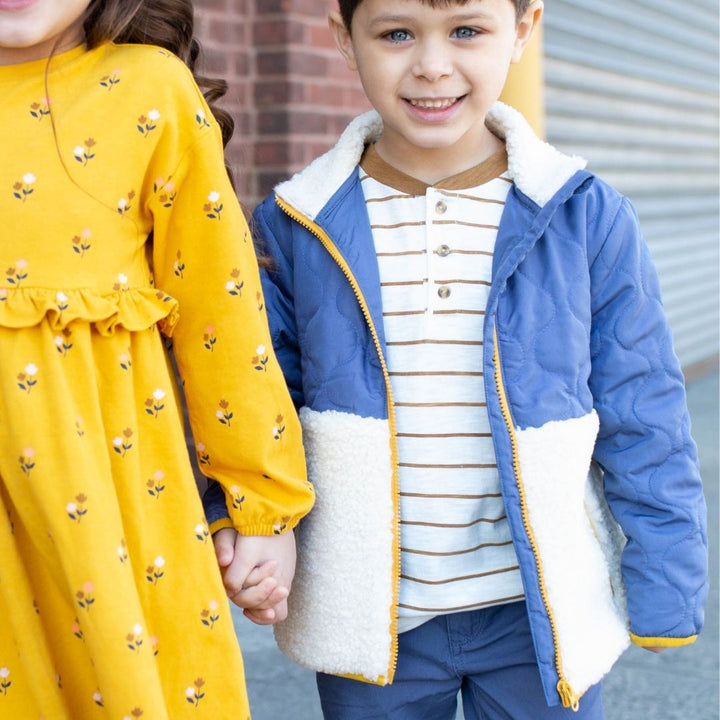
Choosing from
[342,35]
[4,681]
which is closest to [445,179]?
[342,35]

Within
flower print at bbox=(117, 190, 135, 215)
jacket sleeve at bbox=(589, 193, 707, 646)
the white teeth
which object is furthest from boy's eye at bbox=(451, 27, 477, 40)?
flower print at bbox=(117, 190, 135, 215)

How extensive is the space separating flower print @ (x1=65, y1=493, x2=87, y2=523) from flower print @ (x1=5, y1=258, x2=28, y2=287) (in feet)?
1.07

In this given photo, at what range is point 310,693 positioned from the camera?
3344mm

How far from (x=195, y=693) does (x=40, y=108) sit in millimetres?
913

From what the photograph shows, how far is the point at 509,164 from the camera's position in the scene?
6.56ft

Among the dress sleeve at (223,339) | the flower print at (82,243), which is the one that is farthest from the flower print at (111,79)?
the flower print at (82,243)

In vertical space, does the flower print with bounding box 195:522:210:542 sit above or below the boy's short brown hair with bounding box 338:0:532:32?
below

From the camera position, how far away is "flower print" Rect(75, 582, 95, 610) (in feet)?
5.38

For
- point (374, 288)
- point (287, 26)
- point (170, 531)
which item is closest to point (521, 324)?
point (374, 288)

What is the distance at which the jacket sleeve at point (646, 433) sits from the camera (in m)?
1.96

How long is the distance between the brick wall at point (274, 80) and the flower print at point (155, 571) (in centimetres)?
249

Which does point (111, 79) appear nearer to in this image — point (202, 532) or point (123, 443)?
point (123, 443)

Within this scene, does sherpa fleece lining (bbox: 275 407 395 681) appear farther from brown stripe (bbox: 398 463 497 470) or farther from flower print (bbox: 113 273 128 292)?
flower print (bbox: 113 273 128 292)

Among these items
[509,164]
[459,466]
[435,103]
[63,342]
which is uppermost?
[435,103]
